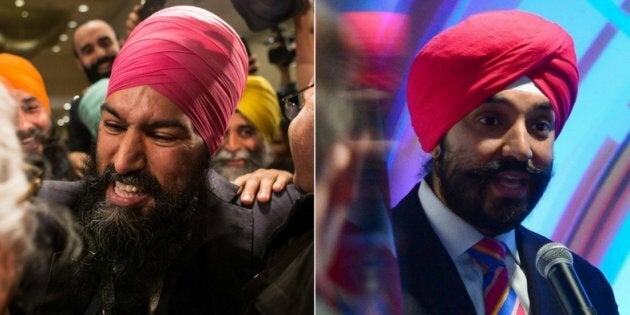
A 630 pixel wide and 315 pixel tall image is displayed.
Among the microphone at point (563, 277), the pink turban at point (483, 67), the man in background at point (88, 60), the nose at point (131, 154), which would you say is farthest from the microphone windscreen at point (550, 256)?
the man in background at point (88, 60)

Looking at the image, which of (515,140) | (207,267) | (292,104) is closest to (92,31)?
(292,104)

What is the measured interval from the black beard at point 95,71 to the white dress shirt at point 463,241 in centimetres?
91

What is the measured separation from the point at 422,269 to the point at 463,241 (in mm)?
126

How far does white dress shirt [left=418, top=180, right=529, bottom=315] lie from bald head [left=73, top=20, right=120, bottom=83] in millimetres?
921

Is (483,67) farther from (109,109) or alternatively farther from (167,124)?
(109,109)

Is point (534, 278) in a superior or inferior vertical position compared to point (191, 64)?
inferior

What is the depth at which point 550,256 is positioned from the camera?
1833mm

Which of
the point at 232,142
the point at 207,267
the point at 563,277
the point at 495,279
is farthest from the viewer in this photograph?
the point at 232,142

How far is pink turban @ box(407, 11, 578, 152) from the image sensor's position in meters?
1.79

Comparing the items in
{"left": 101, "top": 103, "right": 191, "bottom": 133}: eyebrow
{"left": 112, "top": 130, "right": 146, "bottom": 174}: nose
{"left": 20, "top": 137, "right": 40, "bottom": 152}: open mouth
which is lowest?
{"left": 20, "top": 137, "right": 40, "bottom": 152}: open mouth

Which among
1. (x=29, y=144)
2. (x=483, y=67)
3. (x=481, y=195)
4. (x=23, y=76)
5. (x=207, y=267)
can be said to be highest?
(x=483, y=67)

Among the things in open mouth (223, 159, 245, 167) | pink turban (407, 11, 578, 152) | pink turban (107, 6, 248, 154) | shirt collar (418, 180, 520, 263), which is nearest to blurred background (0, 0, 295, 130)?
pink turban (107, 6, 248, 154)

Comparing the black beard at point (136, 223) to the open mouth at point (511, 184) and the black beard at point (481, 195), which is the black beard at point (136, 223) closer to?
the black beard at point (481, 195)

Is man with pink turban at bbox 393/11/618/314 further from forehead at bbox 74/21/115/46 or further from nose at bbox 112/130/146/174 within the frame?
forehead at bbox 74/21/115/46
